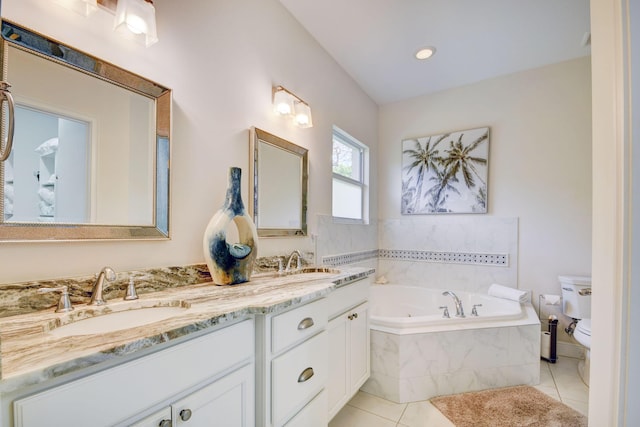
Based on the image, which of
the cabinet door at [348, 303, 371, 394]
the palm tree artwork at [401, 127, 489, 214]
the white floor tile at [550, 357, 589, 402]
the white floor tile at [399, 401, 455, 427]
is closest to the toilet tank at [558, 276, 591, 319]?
the white floor tile at [550, 357, 589, 402]

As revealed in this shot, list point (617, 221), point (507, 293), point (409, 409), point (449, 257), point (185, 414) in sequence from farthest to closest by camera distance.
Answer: point (449, 257) → point (507, 293) → point (409, 409) → point (185, 414) → point (617, 221)

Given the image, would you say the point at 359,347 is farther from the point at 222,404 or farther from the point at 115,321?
the point at 115,321

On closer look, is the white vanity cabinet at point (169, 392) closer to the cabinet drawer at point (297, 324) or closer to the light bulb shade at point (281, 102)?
the cabinet drawer at point (297, 324)

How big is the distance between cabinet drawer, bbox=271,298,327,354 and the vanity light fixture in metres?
1.26

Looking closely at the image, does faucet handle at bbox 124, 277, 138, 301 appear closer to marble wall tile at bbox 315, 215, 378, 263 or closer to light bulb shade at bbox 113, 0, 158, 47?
light bulb shade at bbox 113, 0, 158, 47

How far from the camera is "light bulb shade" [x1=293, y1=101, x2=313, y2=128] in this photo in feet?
6.79

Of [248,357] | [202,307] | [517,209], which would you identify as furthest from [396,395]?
[517,209]

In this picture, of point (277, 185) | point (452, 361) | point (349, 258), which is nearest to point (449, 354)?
point (452, 361)

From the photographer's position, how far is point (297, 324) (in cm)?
121

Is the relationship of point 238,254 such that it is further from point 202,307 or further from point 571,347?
point 571,347

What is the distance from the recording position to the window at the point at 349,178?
112 inches

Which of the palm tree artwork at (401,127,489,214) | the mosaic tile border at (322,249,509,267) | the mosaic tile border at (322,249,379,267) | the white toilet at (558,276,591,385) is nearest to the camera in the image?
the white toilet at (558,276,591,385)

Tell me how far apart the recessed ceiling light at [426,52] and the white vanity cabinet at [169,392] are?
2548 millimetres

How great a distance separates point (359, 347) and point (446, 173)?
2.10 metres
